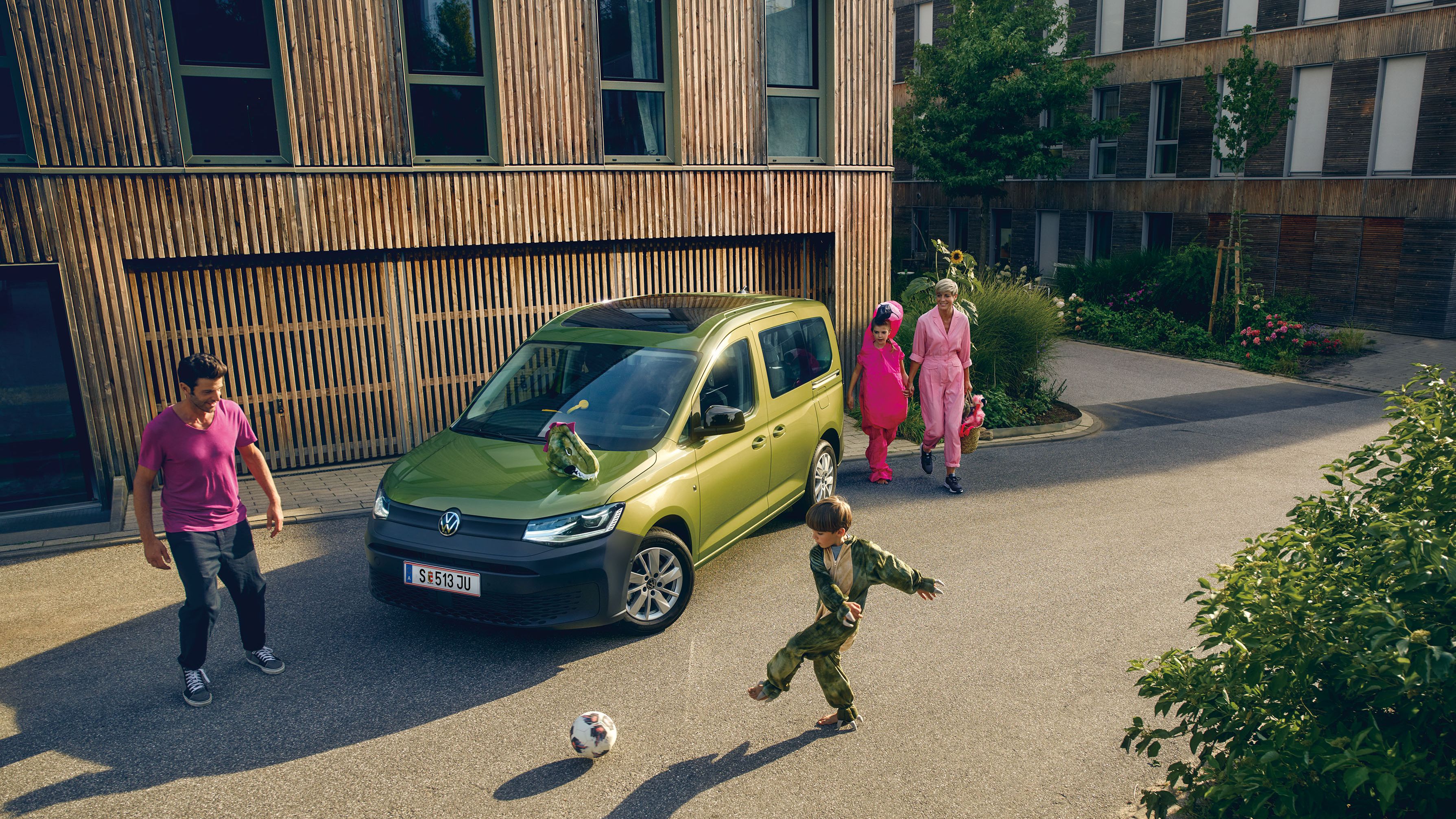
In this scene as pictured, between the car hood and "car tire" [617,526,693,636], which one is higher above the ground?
the car hood

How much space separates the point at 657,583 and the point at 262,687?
7.80 feet

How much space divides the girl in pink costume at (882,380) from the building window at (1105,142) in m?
20.7

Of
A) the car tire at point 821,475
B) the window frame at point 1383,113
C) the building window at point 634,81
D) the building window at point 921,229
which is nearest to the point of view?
the car tire at point 821,475

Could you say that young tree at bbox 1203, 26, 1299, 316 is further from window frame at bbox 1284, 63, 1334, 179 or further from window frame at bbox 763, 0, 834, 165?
window frame at bbox 763, 0, 834, 165

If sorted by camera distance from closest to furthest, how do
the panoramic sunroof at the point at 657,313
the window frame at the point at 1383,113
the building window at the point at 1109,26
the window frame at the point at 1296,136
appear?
the panoramic sunroof at the point at 657,313, the window frame at the point at 1383,113, the window frame at the point at 1296,136, the building window at the point at 1109,26

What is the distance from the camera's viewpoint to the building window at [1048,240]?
2928 cm

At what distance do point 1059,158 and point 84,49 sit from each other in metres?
21.3

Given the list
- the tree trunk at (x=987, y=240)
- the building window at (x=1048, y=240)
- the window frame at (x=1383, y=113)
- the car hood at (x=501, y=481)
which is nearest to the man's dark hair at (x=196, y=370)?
the car hood at (x=501, y=481)

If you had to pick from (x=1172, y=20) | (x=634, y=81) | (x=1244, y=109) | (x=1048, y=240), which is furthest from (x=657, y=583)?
(x=1048, y=240)

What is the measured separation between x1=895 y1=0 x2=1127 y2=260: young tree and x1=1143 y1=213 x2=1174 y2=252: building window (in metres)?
2.88

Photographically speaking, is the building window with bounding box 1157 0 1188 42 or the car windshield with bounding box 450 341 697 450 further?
the building window with bounding box 1157 0 1188 42

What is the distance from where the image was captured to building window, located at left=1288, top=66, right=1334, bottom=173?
22031 mm

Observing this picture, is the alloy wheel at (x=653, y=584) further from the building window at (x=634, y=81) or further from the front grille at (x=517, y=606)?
the building window at (x=634, y=81)

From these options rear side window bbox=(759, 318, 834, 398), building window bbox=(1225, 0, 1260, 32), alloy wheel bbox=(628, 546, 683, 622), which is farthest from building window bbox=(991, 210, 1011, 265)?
alloy wheel bbox=(628, 546, 683, 622)
